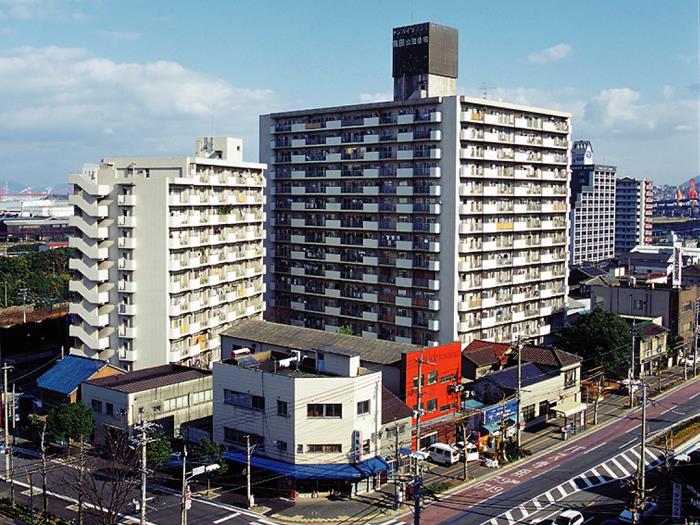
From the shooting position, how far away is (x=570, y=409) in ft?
170

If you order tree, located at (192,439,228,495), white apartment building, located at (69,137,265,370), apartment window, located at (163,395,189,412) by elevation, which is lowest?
tree, located at (192,439,228,495)

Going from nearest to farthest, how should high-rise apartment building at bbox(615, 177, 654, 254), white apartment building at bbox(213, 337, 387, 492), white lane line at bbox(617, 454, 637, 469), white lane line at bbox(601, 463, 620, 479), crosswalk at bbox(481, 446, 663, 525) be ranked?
1. crosswalk at bbox(481, 446, 663, 525)
2. white apartment building at bbox(213, 337, 387, 492)
3. white lane line at bbox(601, 463, 620, 479)
4. white lane line at bbox(617, 454, 637, 469)
5. high-rise apartment building at bbox(615, 177, 654, 254)

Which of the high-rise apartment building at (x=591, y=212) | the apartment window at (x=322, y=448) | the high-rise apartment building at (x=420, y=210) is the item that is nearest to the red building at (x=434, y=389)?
the apartment window at (x=322, y=448)

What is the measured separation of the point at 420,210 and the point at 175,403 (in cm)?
2881

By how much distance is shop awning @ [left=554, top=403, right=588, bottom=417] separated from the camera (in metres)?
51.2

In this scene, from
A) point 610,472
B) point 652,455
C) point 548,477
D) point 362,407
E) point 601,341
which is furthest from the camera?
point 601,341

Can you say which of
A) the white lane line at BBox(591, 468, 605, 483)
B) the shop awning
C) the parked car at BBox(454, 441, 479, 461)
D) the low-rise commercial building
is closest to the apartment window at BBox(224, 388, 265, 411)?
the low-rise commercial building

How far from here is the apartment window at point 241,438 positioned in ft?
134

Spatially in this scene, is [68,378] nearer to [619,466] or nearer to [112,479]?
[112,479]

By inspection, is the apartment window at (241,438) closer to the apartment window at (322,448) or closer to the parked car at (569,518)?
the apartment window at (322,448)

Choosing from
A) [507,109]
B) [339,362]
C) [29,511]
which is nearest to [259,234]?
[507,109]

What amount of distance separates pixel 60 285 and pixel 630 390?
76413 millimetres

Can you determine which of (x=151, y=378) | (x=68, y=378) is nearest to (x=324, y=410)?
(x=151, y=378)

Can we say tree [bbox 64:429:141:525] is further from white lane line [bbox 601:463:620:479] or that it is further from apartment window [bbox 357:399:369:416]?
white lane line [bbox 601:463:620:479]
